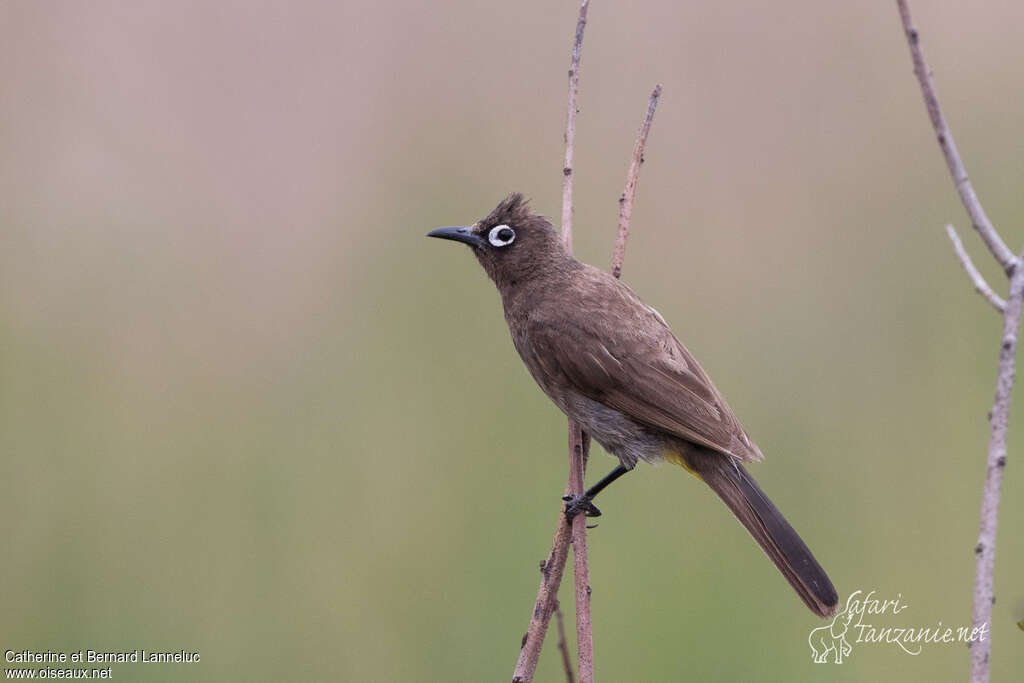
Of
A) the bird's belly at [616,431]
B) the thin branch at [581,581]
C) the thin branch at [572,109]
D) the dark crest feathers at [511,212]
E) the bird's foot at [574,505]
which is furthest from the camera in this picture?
the dark crest feathers at [511,212]

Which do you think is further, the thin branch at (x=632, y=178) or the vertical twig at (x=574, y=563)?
the thin branch at (x=632, y=178)

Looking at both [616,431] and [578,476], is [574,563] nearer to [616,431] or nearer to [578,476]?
[578,476]

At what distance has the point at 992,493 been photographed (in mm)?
2152

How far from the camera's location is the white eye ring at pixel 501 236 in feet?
14.5

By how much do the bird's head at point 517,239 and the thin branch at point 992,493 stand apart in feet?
7.62

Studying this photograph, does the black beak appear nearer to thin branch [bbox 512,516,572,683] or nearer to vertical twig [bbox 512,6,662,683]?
vertical twig [bbox 512,6,662,683]

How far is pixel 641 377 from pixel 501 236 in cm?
78

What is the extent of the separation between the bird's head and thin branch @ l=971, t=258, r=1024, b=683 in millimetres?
2322

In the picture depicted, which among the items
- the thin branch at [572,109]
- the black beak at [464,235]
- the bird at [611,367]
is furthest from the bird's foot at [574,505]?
the black beak at [464,235]

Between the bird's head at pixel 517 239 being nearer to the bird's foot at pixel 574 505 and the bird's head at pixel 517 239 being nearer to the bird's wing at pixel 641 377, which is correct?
the bird's wing at pixel 641 377

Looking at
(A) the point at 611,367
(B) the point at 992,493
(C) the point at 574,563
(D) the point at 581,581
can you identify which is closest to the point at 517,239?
(A) the point at 611,367

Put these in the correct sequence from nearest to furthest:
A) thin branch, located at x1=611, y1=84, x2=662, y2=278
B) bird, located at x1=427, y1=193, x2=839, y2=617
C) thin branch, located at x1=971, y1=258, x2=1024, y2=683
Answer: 1. thin branch, located at x1=971, y1=258, x2=1024, y2=683
2. thin branch, located at x1=611, y1=84, x2=662, y2=278
3. bird, located at x1=427, y1=193, x2=839, y2=617

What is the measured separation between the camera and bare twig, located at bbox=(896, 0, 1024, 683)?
6.95ft

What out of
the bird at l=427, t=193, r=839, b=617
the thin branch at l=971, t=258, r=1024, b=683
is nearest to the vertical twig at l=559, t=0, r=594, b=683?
the bird at l=427, t=193, r=839, b=617
